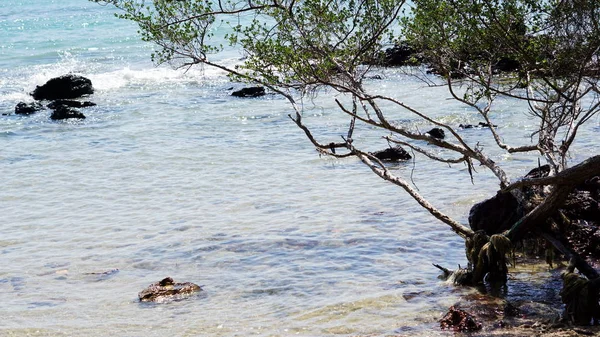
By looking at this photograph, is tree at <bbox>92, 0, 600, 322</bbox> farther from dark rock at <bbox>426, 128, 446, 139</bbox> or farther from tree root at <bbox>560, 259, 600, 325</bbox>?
dark rock at <bbox>426, 128, 446, 139</bbox>

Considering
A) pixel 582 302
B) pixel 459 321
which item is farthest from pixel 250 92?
pixel 582 302

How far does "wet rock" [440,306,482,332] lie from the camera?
9141 millimetres

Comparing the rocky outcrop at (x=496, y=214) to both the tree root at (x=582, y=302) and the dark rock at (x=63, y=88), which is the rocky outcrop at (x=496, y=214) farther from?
the dark rock at (x=63, y=88)

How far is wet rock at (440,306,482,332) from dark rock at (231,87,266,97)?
21.1 meters

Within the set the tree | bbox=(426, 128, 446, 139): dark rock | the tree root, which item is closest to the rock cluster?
bbox=(426, 128, 446, 139): dark rock

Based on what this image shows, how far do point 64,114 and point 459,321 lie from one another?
19.9 metres

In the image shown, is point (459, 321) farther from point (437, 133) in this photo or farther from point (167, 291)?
point (437, 133)

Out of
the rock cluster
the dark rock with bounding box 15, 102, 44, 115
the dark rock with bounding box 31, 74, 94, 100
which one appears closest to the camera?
the dark rock with bounding box 15, 102, 44, 115

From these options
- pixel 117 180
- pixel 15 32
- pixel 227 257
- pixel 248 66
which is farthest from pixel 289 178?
pixel 15 32

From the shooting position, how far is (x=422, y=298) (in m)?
10.5

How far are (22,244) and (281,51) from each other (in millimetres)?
5984

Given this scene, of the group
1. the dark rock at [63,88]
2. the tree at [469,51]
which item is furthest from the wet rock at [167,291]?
the dark rock at [63,88]

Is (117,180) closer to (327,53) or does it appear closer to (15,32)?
(327,53)

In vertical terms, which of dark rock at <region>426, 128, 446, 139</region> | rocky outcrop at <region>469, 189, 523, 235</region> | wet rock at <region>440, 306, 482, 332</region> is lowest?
Result: wet rock at <region>440, 306, 482, 332</region>
